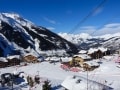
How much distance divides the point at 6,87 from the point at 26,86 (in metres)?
4.87

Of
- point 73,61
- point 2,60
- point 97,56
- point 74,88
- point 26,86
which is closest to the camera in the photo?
point 74,88

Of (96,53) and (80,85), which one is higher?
(96,53)

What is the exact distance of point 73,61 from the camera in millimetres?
105438

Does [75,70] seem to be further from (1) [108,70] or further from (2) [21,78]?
(2) [21,78]

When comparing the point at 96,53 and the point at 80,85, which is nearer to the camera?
the point at 80,85

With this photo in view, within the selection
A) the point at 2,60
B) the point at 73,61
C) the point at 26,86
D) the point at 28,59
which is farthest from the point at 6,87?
the point at 28,59

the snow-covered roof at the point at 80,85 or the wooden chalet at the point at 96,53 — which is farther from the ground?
the wooden chalet at the point at 96,53

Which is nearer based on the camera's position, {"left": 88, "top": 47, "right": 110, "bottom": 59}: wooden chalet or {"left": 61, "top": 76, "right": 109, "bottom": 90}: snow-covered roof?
{"left": 61, "top": 76, "right": 109, "bottom": 90}: snow-covered roof

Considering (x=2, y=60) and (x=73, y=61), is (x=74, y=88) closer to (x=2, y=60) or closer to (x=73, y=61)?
(x=73, y=61)

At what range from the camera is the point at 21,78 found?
226 feet

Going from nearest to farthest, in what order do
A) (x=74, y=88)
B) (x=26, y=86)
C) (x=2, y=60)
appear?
1. (x=74, y=88)
2. (x=26, y=86)
3. (x=2, y=60)

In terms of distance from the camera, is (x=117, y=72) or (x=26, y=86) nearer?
(x=26, y=86)

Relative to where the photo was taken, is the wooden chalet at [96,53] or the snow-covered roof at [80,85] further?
the wooden chalet at [96,53]

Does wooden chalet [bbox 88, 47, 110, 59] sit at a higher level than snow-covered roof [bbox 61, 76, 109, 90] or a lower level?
higher
